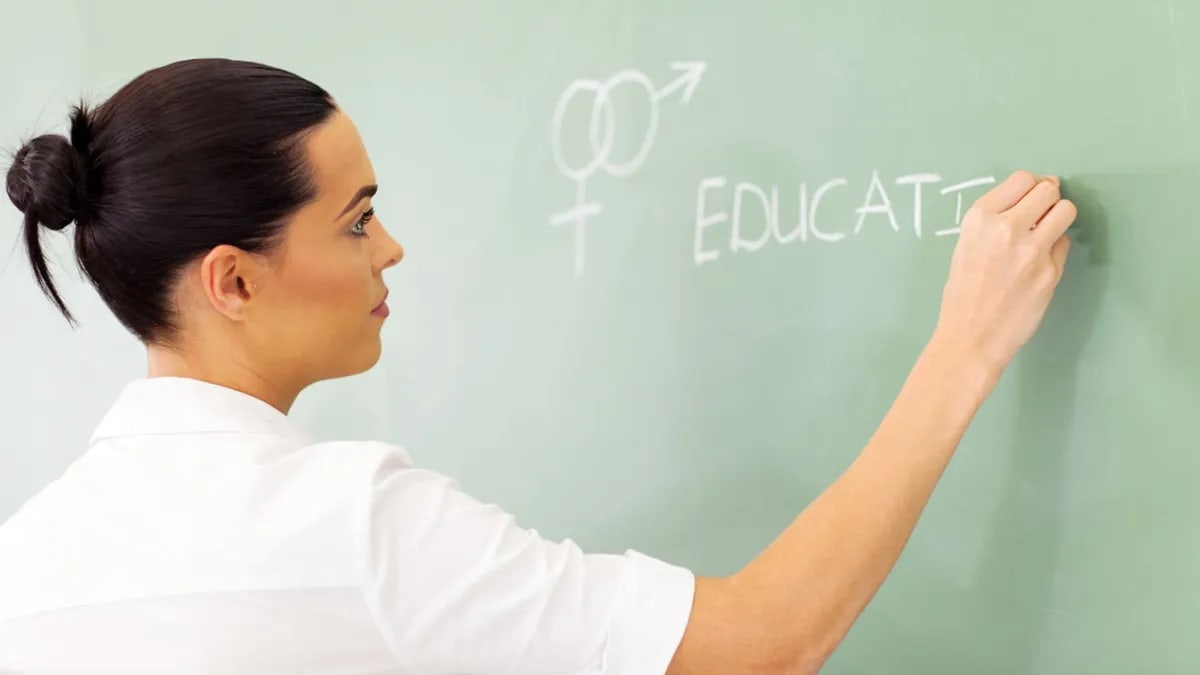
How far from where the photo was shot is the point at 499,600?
589 mm

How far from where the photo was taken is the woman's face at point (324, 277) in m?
0.68

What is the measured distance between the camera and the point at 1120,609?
64cm

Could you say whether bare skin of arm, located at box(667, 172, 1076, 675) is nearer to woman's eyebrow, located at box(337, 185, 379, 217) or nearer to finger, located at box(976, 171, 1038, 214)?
finger, located at box(976, 171, 1038, 214)

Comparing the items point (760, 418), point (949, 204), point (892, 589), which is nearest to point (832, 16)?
point (949, 204)

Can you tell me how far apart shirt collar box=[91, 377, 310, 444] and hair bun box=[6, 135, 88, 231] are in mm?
123

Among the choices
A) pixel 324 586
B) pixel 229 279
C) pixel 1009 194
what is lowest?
pixel 324 586

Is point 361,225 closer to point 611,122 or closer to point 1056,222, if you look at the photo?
point 611,122

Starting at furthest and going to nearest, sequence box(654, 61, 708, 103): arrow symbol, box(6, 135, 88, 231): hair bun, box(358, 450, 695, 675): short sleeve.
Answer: box(654, 61, 708, 103): arrow symbol < box(6, 135, 88, 231): hair bun < box(358, 450, 695, 675): short sleeve

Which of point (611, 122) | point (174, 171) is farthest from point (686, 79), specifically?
point (174, 171)

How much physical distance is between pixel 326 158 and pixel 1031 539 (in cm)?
51

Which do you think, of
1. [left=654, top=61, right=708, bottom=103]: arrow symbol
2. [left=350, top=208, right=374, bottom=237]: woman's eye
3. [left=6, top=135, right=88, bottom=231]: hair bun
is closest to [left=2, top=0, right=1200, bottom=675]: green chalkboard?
[left=654, top=61, right=708, bottom=103]: arrow symbol

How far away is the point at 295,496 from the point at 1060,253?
1.55 ft

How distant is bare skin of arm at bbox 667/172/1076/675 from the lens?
0.59 meters

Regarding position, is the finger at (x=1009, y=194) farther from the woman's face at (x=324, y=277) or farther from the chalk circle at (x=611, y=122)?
the woman's face at (x=324, y=277)
